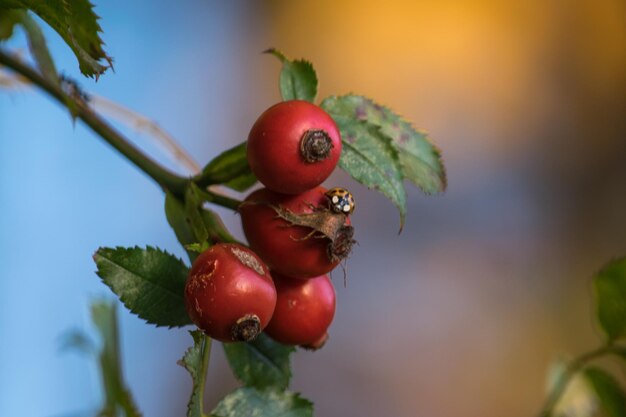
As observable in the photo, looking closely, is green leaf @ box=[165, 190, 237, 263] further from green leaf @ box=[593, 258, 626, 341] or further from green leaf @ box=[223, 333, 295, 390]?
green leaf @ box=[593, 258, 626, 341]

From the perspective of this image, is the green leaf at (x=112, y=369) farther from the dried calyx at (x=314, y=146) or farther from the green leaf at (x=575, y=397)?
the green leaf at (x=575, y=397)

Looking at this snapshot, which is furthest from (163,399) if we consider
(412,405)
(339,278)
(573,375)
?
(573,375)

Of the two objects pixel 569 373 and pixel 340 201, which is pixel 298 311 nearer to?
pixel 340 201

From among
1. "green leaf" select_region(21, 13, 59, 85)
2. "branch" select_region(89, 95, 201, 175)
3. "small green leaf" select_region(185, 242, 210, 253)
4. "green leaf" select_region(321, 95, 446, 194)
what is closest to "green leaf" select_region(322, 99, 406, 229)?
"green leaf" select_region(321, 95, 446, 194)

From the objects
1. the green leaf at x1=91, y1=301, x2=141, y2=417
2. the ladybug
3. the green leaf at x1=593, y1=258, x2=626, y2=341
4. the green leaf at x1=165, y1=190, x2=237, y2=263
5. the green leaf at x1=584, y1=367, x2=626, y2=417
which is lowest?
A: the green leaf at x1=584, y1=367, x2=626, y2=417

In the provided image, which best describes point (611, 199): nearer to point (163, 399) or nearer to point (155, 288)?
point (163, 399)

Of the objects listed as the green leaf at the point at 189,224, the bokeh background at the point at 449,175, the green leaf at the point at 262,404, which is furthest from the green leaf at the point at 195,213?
the bokeh background at the point at 449,175

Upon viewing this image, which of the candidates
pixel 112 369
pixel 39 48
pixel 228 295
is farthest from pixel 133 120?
pixel 112 369
